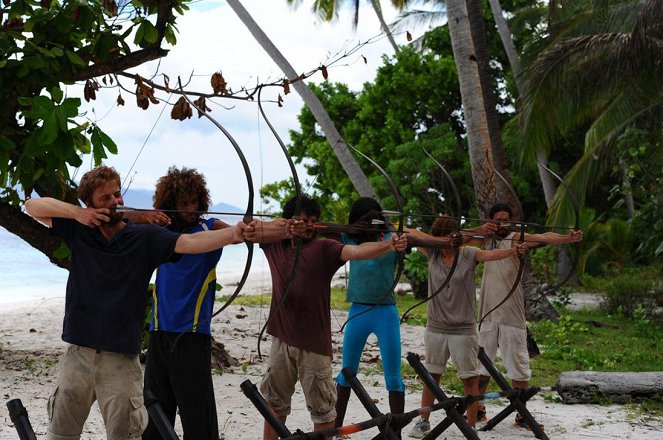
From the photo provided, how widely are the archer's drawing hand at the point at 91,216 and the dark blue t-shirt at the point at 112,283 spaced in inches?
5.7

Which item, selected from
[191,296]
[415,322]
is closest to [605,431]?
[191,296]

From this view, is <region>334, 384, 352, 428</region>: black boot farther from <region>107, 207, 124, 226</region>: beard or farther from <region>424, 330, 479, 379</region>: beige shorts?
<region>107, 207, 124, 226</region>: beard

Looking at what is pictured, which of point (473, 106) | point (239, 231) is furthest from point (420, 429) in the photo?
point (473, 106)

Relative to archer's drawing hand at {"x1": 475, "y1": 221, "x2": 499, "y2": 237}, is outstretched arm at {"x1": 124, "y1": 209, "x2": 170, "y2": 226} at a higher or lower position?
higher

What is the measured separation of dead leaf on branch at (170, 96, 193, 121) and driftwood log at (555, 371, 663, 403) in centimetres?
357

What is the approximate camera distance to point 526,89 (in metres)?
11.6

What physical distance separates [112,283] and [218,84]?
2.41m

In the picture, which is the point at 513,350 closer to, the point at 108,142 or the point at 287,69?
the point at 108,142

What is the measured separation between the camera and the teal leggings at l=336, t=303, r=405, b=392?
4906 millimetres

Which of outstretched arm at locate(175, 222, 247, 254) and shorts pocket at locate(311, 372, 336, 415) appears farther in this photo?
shorts pocket at locate(311, 372, 336, 415)

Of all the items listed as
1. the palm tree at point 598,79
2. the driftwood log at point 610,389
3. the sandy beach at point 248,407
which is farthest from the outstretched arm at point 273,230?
the palm tree at point 598,79

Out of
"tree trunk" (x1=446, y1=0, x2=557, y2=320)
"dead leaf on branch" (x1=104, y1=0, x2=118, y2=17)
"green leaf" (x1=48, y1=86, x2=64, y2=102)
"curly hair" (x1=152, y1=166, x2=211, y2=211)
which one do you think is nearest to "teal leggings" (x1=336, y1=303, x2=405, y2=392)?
"curly hair" (x1=152, y1=166, x2=211, y2=211)

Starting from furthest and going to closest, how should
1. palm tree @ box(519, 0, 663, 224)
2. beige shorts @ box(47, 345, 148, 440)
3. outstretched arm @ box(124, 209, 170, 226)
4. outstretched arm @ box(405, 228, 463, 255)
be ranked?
palm tree @ box(519, 0, 663, 224) → outstretched arm @ box(405, 228, 463, 255) → outstretched arm @ box(124, 209, 170, 226) → beige shorts @ box(47, 345, 148, 440)

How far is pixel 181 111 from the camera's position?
209 inches
